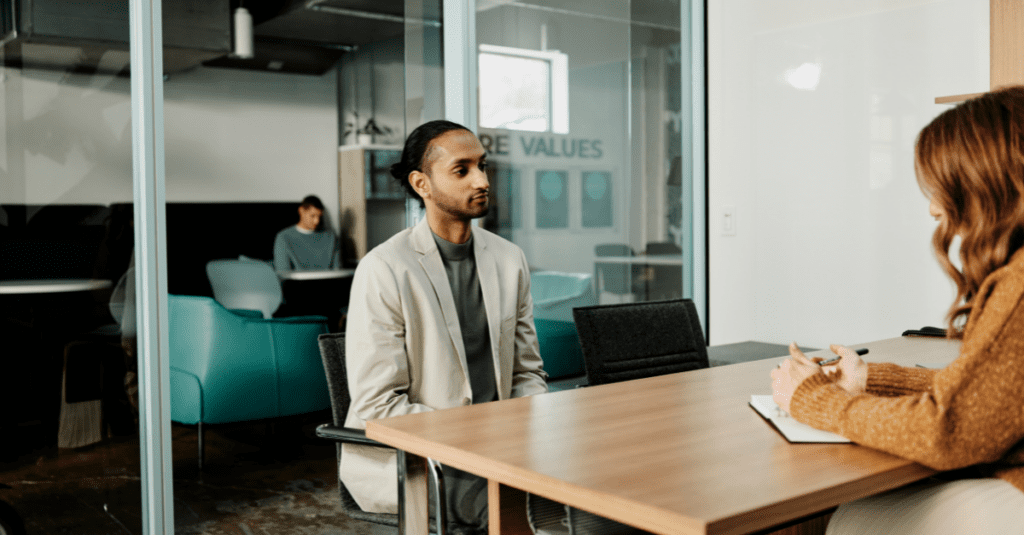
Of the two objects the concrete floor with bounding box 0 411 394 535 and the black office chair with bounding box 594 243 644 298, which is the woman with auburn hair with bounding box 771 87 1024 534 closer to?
the concrete floor with bounding box 0 411 394 535

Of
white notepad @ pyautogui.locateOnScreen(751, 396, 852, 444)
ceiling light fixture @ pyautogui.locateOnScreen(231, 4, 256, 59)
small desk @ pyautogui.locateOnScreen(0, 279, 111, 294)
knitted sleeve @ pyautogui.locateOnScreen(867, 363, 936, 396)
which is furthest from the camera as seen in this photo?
ceiling light fixture @ pyautogui.locateOnScreen(231, 4, 256, 59)

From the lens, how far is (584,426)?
1482mm

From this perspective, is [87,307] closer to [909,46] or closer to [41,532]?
[41,532]

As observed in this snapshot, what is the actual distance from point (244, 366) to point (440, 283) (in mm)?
1980

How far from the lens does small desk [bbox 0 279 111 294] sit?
2570 millimetres

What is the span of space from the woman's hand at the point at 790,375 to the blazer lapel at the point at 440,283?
2.77 ft

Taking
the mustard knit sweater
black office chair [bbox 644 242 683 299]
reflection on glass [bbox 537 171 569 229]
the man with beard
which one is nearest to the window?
reflection on glass [bbox 537 171 569 229]

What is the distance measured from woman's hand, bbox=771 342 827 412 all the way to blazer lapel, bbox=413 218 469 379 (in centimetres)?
85

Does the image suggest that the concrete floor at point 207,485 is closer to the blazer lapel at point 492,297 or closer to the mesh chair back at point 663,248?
the blazer lapel at point 492,297

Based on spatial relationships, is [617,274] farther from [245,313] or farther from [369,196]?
[369,196]

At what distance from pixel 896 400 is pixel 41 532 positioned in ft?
8.66

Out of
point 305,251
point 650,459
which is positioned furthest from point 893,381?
point 305,251

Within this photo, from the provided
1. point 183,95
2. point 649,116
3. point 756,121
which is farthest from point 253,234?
point 756,121

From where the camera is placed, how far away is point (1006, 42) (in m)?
2.84
